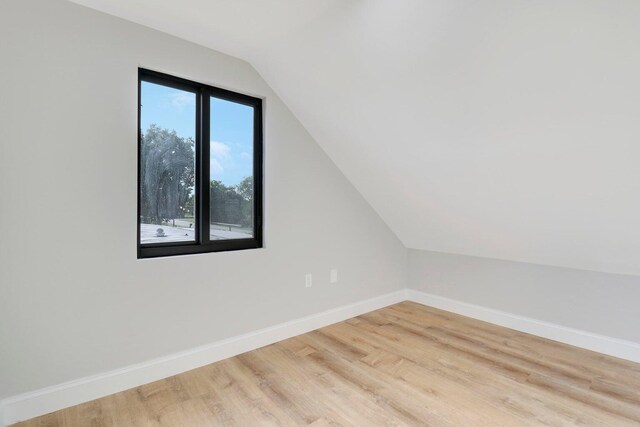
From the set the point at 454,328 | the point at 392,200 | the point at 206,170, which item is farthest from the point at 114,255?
the point at 454,328

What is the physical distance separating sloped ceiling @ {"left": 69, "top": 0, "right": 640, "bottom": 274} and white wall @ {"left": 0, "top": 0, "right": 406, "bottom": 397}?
216mm

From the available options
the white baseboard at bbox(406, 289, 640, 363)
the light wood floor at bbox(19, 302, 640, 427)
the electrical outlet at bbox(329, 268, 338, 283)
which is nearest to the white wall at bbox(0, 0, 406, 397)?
the light wood floor at bbox(19, 302, 640, 427)

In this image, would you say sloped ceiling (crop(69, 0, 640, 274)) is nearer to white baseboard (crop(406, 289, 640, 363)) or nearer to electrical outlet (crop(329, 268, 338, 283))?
white baseboard (crop(406, 289, 640, 363))

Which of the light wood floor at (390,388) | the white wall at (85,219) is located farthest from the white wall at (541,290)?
the white wall at (85,219)

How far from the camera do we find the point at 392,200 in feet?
10.4

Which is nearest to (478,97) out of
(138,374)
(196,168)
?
(196,168)

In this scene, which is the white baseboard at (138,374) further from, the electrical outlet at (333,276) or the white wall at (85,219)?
the electrical outlet at (333,276)

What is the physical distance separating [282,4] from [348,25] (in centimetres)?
38

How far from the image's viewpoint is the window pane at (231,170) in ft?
7.96

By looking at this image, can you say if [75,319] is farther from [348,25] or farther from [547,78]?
[547,78]

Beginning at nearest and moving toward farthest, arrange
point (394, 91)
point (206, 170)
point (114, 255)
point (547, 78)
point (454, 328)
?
point (547, 78)
point (114, 255)
point (394, 91)
point (206, 170)
point (454, 328)

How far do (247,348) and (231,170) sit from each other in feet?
4.55

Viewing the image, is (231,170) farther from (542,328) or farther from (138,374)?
(542,328)

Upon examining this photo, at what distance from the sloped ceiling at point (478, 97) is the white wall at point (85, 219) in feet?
0.71
